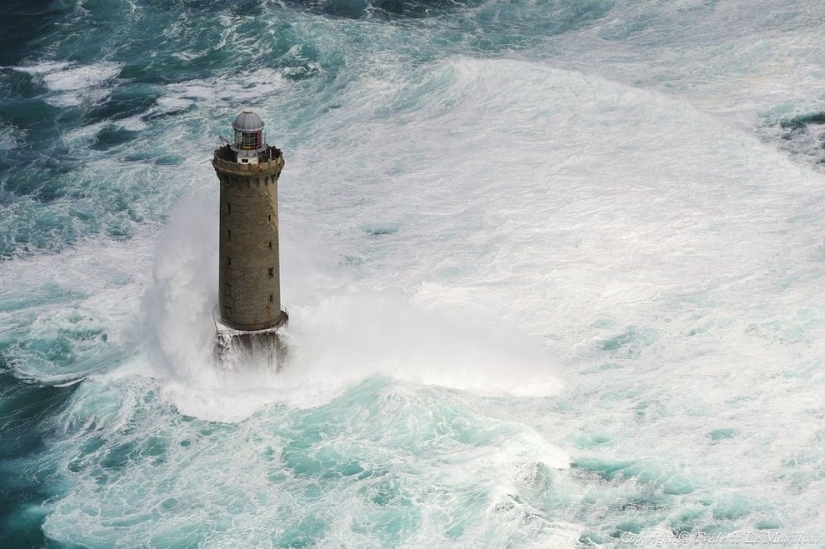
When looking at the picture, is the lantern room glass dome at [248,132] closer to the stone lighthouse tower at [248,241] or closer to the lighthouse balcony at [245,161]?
the stone lighthouse tower at [248,241]

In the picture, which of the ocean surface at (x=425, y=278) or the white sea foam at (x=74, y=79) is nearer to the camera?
the ocean surface at (x=425, y=278)

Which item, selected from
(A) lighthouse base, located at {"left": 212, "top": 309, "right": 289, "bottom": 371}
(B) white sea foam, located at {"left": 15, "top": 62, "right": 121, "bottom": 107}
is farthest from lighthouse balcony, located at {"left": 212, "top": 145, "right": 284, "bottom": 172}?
(B) white sea foam, located at {"left": 15, "top": 62, "right": 121, "bottom": 107}

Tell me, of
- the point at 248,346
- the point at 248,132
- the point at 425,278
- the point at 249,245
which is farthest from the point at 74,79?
the point at 248,132

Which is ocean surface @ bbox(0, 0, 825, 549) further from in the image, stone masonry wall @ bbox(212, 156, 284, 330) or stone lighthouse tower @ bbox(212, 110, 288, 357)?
stone masonry wall @ bbox(212, 156, 284, 330)

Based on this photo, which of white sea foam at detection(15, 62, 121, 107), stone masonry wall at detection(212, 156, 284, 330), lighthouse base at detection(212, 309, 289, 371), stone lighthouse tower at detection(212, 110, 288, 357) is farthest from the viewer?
white sea foam at detection(15, 62, 121, 107)

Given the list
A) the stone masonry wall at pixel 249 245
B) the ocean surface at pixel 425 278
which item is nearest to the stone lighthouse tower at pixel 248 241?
the stone masonry wall at pixel 249 245

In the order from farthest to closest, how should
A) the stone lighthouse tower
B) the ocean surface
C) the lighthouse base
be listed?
the lighthouse base < the stone lighthouse tower < the ocean surface

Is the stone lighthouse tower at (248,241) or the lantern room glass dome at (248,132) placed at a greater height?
the lantern room glass dome at (248,132)
